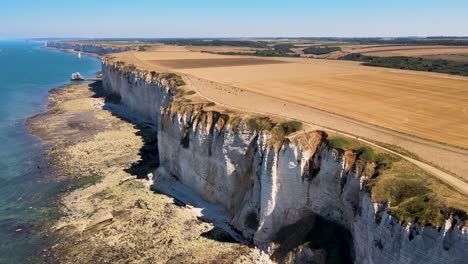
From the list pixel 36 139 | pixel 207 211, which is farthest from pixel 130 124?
pixel 207 211

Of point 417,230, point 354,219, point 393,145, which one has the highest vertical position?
point 393,145

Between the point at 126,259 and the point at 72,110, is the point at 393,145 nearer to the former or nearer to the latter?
the point at 126,259

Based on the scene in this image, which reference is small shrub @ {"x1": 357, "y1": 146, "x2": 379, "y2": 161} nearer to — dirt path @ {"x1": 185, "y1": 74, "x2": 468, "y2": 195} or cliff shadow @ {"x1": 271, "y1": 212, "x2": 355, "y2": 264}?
dirt path @ {"x1": 185, "y1": 74, "x2": 468, "y2": 195}

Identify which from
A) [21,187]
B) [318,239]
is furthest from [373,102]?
[21,187]

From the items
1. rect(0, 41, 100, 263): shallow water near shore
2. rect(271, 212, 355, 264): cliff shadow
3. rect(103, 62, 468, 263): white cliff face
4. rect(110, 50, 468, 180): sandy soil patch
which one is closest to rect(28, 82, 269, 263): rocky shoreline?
rect(0, 41, 100, 263): shallow water near shore

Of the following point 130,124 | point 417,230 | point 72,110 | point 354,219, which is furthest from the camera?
point 72,110

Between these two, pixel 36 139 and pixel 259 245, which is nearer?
pixel 259 245
